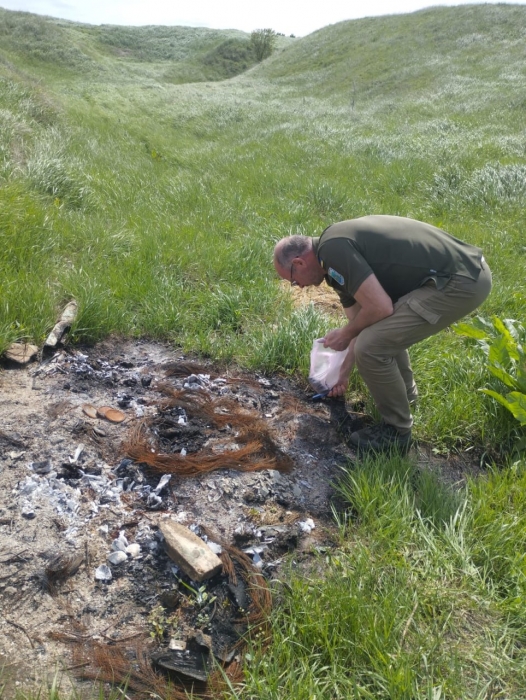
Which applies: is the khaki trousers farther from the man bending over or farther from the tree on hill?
the tree on hill

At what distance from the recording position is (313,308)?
189 inches

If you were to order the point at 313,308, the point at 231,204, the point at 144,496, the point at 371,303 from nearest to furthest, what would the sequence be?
the point at 144,496
the point at 371,303
the point at 313,308
the point at 231,204

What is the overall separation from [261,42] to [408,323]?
60.1 meters

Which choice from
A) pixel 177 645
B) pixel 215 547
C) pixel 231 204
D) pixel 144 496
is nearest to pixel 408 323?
pixel 215 547

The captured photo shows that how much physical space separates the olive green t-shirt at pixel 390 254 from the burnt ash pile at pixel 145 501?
4.01 feet

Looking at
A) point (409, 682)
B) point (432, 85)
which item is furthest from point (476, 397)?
point (432, 85)

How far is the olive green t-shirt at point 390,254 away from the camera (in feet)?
9.63

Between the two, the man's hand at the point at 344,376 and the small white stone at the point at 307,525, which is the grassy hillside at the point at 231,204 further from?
the small white stone at the point at 307,525

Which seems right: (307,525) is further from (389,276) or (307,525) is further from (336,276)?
(389,276)

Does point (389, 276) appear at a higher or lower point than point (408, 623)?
higher

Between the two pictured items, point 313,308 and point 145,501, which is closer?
point 145,501

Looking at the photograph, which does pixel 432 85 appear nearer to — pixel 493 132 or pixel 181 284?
pixel 493 132

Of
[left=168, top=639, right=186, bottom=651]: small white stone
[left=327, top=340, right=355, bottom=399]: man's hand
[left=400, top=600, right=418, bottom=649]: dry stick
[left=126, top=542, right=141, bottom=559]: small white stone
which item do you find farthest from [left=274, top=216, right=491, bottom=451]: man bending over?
[left=168, top=639, right=186, bottom=651]: small white stone

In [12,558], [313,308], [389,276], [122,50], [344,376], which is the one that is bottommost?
[12,558]
